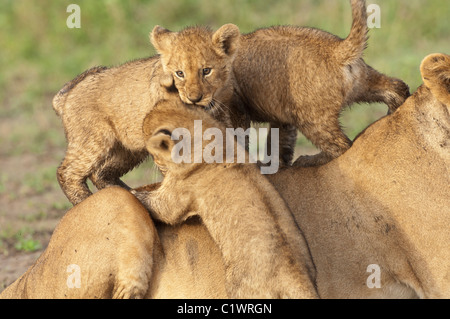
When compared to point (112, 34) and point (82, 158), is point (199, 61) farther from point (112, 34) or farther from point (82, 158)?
point (112, 34)

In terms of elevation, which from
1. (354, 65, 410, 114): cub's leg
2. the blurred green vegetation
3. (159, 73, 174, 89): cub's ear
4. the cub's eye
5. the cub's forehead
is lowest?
the blurred green vegetation

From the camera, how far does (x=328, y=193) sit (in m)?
4.18

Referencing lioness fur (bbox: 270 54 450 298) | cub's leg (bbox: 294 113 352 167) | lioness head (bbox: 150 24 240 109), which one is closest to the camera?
lioness fur (bbox: 270 54 450 298)

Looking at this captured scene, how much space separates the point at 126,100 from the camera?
5.03 meters

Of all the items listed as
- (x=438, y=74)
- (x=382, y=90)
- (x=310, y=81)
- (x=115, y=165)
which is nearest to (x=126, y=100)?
(x=115, y=165)

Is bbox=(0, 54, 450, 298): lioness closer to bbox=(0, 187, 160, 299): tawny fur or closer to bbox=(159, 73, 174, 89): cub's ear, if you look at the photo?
bbox=(0, 187, 160, 299): tawny fur

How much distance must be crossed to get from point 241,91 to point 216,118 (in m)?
0.39

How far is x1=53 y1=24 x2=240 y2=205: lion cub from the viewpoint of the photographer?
4.60 metres

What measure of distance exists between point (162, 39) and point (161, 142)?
101 cm

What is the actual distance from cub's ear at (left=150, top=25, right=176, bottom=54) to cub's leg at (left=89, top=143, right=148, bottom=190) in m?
0.67

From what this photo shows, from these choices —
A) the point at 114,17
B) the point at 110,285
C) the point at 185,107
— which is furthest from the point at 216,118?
the point at 114,17

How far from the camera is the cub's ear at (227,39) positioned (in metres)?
4.72

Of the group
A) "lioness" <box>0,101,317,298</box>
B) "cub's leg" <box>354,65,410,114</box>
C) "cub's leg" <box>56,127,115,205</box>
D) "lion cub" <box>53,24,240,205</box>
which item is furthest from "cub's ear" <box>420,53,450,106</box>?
"cub's leg" <box>56,127,115,205</box>
